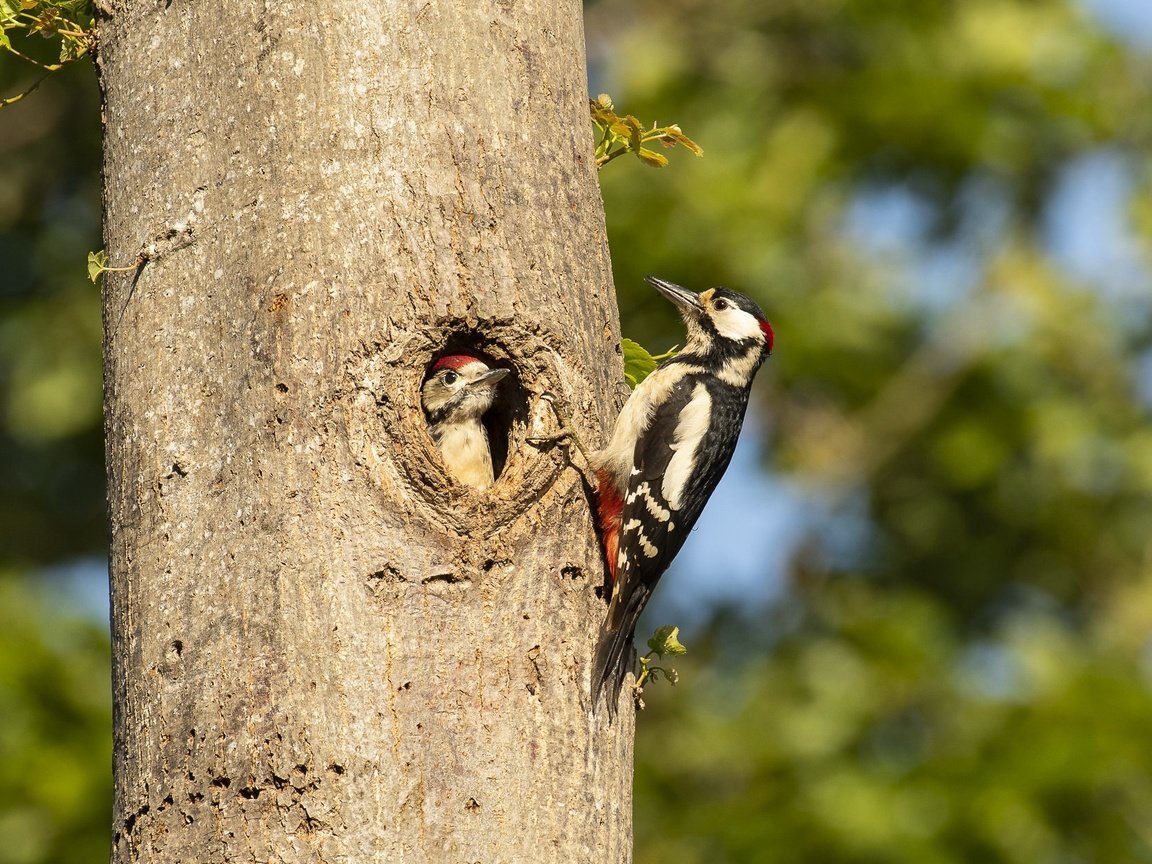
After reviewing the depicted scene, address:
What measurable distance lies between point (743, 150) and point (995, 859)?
3.98 metres

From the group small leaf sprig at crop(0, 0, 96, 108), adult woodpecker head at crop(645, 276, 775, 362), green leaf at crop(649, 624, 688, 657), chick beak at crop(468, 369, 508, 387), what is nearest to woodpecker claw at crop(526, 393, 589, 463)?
chick beak at crop(468, 369, 508, 387)

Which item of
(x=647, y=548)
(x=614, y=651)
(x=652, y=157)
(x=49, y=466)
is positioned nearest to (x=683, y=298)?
(x=652, y=157)

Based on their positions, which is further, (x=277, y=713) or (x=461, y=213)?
(x=461, y=213)

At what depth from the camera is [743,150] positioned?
8367 millimetres

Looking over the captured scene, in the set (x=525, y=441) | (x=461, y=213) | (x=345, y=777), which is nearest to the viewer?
(x=345, y=777)

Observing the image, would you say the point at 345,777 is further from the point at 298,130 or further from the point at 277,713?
the point at 298,130

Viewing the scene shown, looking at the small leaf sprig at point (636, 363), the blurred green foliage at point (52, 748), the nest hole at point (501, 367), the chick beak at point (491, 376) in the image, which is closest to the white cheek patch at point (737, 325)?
the small leaf sprig at point (636, 363)

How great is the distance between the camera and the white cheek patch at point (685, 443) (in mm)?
4461

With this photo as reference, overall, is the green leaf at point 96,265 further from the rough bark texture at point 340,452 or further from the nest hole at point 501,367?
the nest hole at point 501,367

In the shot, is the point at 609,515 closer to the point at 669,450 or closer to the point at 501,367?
the point at 501,367

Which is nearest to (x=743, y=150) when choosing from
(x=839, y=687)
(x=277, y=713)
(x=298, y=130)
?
(x=839, y=687)

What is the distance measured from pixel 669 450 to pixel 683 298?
4.12 feet

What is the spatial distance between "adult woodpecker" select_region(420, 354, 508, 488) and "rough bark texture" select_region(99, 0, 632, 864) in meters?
1.09

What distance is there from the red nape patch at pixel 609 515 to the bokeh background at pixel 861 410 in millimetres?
3307
